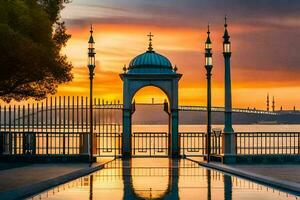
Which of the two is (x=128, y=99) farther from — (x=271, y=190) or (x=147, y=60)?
(x=271, y=190)

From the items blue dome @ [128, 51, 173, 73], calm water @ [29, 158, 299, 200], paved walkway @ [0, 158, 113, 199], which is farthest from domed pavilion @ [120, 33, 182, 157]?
calm water @ [29, 158, 299, 200]

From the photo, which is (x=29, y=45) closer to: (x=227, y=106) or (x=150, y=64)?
(x=227, y=106)

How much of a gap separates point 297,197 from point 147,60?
22424 mm

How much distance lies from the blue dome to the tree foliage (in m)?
13.6

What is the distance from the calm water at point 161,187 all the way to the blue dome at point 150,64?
12119mm

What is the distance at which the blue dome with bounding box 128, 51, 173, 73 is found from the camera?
1496 inches

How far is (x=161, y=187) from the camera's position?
19.9 meters

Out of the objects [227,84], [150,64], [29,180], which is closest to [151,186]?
[29,180]

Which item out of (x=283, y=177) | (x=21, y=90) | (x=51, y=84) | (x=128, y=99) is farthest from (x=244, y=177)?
(x=128, y=99)

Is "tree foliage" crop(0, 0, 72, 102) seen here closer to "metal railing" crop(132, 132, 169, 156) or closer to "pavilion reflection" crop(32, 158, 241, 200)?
"pavilion reflection" crop(32, 158, 241, 200)

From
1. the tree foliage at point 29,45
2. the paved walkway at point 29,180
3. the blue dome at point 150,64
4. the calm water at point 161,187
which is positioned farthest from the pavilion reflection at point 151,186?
the blue dome at point 150,64

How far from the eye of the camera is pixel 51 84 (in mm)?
25703

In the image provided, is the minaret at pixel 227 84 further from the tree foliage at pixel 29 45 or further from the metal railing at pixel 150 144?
the tree foliage at pixel 29 45

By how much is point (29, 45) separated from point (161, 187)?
→ 241 inches
